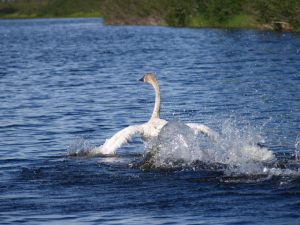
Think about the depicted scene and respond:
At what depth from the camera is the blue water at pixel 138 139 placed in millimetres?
12680

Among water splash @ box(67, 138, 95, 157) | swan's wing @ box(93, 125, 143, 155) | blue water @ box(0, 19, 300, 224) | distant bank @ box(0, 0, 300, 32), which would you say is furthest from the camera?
distant bank @ box(0, 0, 300, 32)

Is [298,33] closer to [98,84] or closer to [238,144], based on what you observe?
[98,84]

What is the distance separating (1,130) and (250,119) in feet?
20.1

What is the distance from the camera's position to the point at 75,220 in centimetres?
1225

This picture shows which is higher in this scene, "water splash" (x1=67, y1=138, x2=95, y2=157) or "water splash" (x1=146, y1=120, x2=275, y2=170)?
"water splash" (x1=146, y1=120, x2=275, y2=170)

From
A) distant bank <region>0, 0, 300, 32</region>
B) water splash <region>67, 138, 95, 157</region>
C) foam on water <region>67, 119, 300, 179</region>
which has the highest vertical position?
distant bank <region>0, 0, 300, 32</region>

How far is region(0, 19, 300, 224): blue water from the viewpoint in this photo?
12680mm

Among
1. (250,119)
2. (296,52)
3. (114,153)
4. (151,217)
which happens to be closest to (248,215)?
(151,217)

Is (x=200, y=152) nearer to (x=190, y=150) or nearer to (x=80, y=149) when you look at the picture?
(x=190, y=150)

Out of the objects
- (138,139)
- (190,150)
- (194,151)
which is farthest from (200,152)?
(138,139)

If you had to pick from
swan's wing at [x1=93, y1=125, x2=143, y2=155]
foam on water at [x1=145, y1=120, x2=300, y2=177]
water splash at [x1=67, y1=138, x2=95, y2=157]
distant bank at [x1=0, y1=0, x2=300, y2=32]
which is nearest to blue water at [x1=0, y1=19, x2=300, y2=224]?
water splash at [x1=67, y1=138, x2=95, y2=157]

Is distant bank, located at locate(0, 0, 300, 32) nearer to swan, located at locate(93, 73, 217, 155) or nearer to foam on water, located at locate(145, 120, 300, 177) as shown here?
swan, located at locate(93, 73, 217, 155)

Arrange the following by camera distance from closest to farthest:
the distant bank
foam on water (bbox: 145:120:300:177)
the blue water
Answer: the blue water < foam on water (bbox: 145:120:300:177) < the distant bank

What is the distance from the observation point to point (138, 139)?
66.0 ft
